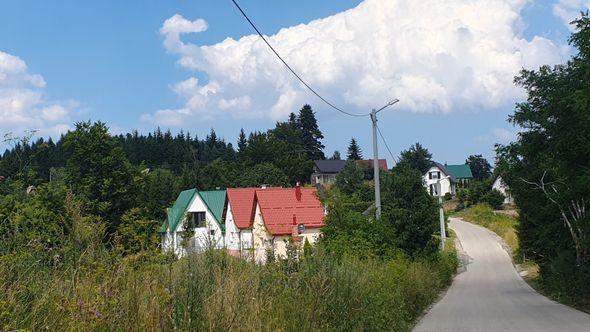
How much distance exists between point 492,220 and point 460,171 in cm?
5735

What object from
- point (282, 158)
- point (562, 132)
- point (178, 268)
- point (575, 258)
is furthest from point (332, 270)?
point (282, 158)

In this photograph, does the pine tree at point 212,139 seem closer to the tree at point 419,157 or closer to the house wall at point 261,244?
the tree at point 419,157

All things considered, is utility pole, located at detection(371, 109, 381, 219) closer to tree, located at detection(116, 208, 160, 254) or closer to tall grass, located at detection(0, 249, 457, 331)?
tall grass, located at detection(0, 249, 457, 331)

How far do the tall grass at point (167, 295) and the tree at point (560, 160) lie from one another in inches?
543

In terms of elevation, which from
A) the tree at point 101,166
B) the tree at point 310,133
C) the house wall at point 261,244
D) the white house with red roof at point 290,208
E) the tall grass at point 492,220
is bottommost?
the tall grass at point 492,220

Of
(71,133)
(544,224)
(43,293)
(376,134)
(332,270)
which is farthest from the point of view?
(71,133)

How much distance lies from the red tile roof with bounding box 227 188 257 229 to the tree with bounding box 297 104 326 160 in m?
81.8

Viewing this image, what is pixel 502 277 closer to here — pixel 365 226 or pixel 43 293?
pixel 365 226

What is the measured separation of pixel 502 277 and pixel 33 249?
4519 cm

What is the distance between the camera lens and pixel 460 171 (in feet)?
448

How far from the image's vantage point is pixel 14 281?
4.24 meters

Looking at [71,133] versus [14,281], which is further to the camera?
[71,133]

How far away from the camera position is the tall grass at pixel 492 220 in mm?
68625

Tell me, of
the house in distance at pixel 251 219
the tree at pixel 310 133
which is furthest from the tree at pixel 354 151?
the house in distance at pixel 251 219
